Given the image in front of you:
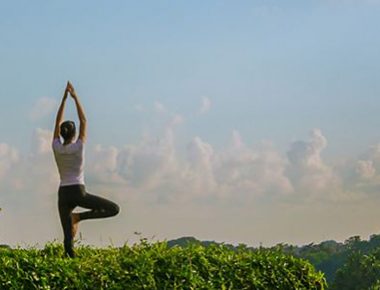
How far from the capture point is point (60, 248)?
1349 cm

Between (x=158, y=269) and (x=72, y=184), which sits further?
(x=72, y=184)

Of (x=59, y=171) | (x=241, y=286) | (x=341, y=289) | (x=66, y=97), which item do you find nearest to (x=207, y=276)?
(x=241, y=286)

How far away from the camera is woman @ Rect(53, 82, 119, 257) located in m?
12.4

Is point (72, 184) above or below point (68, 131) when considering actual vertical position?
below

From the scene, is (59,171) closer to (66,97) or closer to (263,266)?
(66,97)

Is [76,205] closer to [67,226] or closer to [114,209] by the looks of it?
[67,226]

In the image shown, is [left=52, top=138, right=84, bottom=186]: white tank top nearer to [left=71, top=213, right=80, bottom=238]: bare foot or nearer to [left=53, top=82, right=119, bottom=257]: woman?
[left=53, top=82, right=119, bottom=257]: woman

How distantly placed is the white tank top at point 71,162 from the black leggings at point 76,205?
95 millimetres

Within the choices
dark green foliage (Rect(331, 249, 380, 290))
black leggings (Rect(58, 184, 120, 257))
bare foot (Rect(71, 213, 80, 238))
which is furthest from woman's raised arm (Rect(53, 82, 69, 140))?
dark green foliage (Rect(331, 249, 380, 290))

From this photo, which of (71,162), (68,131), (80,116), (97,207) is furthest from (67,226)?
(80,116)

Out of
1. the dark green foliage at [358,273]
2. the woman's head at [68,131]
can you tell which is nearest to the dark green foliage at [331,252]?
the dark green foliage at [358,273]

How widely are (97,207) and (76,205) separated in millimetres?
291

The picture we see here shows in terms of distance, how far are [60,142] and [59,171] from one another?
39 cm

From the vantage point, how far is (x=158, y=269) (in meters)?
11.5
